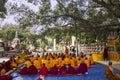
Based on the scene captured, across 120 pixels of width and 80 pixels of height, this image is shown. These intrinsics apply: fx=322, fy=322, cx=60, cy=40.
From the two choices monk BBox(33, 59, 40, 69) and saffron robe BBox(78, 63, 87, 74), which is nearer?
saffron robe BBox(78, 63, 87, 74)

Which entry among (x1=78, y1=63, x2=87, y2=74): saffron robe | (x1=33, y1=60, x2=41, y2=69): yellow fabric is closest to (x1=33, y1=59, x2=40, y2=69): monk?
(x1=33, y1=60, x2=41, y2=69): yellow fabric

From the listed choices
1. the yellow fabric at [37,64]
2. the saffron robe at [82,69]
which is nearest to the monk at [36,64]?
the yellow fabric at [37,64]

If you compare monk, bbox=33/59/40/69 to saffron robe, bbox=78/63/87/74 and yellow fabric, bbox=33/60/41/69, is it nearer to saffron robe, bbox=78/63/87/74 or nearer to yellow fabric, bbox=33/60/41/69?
yellow fabric, bbox=33/60/41/69

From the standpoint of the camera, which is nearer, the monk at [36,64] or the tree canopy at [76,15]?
the tree canopy at [76,15]

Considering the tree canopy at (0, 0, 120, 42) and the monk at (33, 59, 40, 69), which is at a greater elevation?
the tree canopy at (0, 0, 120, 42)

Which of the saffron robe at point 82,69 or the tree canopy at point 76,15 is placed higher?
the tree canopy at point 76,15

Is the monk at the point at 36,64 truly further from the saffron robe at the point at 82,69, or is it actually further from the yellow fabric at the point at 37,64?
the saffron robe at the point at 82,69

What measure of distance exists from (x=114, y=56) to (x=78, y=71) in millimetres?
10466

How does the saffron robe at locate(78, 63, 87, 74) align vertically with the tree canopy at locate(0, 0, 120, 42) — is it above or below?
below

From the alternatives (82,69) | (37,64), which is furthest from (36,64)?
(82,69)

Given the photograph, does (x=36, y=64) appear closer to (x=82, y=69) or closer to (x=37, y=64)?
(x=37, y=64)

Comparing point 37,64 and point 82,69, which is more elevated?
point 37,64

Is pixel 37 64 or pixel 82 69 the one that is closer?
pixel 82 69

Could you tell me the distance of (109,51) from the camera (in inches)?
1310
